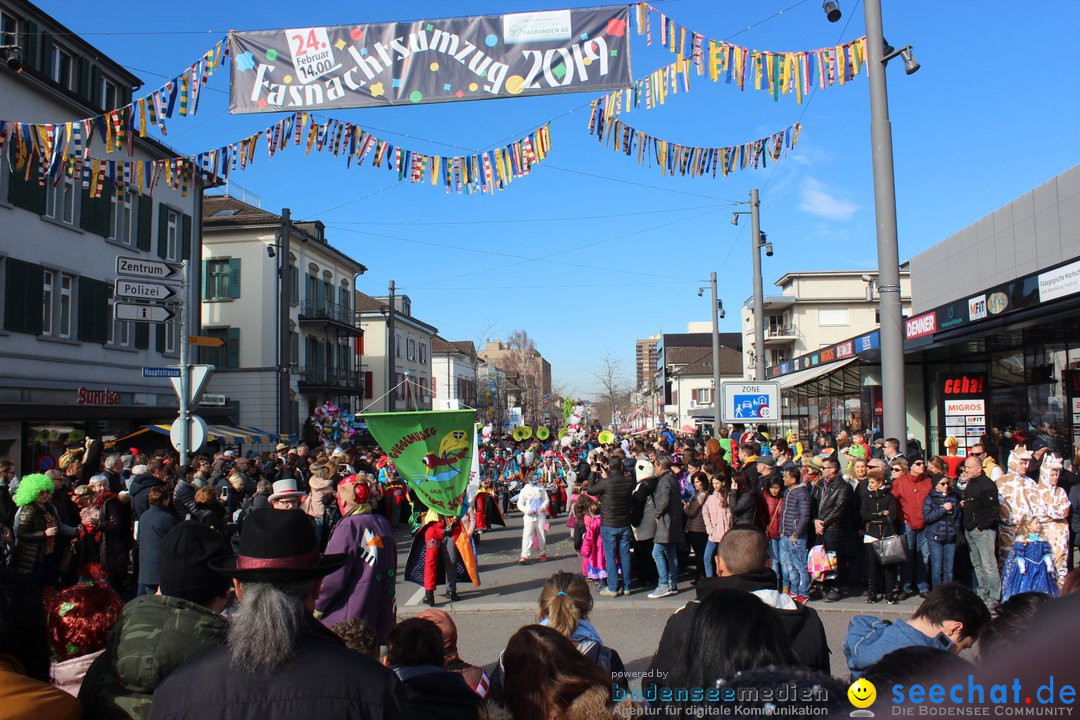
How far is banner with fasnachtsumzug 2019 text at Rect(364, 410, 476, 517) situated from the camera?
8.59 m

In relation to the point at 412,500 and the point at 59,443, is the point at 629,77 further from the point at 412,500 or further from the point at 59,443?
the point at 59,443

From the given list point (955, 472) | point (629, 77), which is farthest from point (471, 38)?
point (955, 472)

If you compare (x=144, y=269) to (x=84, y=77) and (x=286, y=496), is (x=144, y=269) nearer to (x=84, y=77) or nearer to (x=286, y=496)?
(x=286, y=496)

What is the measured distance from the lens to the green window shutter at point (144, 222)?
2284 centimetres

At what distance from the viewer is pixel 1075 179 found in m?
14.5

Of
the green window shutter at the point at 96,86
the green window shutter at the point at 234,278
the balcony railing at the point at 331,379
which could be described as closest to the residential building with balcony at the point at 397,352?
the balcony railing at the point at 331,379

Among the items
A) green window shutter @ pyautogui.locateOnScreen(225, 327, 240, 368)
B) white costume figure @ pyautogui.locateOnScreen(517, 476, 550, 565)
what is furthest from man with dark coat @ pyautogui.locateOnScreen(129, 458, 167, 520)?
green window shutter @ pyautogui.locateOnScreen(225, 327, 240, 368)

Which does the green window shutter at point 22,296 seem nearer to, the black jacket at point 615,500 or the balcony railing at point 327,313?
the black jacket at point 615,500

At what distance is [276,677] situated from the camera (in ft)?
6.63

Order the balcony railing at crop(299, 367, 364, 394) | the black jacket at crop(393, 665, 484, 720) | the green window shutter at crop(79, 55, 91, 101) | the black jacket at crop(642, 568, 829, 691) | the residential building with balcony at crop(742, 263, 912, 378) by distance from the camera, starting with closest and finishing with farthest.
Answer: the black jacket at crop(393, 665, 484, 720) < the black jacket at crop(642, 568, 829, 691) < the green window shutter at crop(79, 55, 91, 101) < the balcony railing at crop(299, 367, 364, 394) < the residential building with balcony at crop(742, 263, 912, 378)

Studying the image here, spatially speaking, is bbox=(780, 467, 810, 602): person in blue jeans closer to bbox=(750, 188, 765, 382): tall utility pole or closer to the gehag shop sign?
the gehag shop sign

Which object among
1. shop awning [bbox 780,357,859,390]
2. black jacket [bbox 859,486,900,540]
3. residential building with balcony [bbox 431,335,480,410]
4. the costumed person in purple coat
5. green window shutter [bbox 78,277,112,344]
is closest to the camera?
the costumed person in purple coat

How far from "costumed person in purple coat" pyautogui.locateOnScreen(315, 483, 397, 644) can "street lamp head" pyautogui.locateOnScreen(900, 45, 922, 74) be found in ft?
26.0

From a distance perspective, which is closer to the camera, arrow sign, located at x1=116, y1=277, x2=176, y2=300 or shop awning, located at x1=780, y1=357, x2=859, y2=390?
arrow sign, located at x1=116, y1=277, x2=176, y2=300
